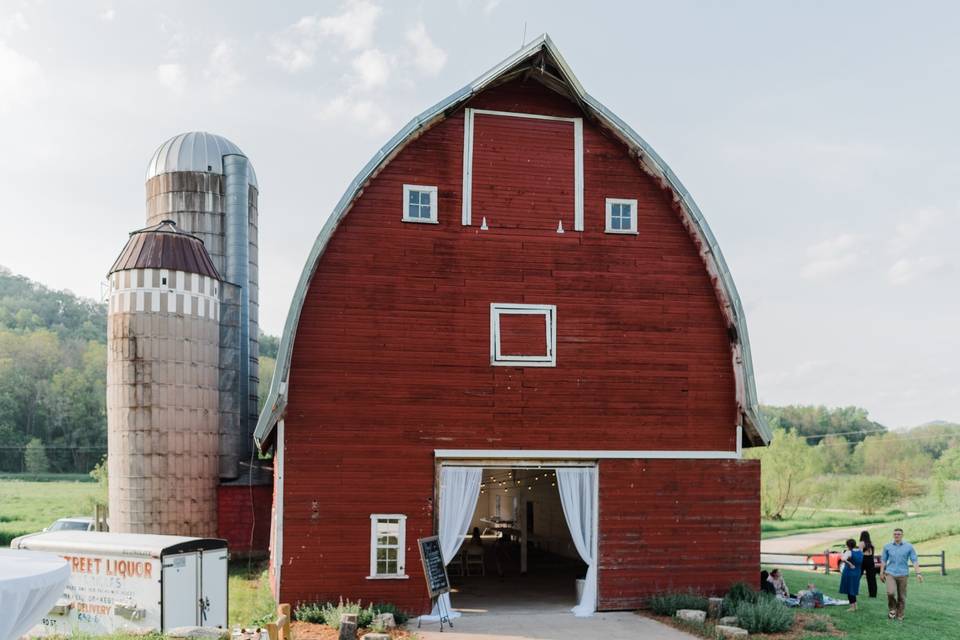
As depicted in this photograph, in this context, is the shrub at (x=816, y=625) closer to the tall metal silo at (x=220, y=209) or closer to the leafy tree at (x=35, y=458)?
the tall metal silo at (x=220, y=209)

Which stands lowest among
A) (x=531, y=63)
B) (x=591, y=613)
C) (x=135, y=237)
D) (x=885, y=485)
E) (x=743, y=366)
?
(x=885, y=485)

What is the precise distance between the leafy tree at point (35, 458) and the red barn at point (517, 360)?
60.6 meters

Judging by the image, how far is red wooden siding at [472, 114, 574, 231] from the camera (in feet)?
53.8

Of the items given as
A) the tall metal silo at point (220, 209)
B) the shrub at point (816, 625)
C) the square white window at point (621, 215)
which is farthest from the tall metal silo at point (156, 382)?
the shrub at point (816, 625)

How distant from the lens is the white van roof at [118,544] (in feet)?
46.4

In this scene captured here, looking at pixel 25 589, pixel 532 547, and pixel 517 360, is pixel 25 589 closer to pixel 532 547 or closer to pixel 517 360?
pixel 517 360

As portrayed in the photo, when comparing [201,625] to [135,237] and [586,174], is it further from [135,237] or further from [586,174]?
[135,237]

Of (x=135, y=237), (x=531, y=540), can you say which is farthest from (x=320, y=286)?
(x=531, y=540)

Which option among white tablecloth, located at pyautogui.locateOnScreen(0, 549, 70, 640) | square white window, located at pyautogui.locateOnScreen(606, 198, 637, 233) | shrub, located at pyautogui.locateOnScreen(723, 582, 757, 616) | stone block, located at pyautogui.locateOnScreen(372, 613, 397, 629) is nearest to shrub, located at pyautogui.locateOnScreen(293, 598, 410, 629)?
stone block, located at pyautogui.locateOnScreen(372, 613, 397, 629)

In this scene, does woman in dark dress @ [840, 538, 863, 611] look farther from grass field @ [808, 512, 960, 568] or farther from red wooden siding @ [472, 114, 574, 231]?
grass field @ [808, 512, 960, 568]

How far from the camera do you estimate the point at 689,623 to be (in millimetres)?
14477

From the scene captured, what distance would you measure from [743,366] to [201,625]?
1054cm

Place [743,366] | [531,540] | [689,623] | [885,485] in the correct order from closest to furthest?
1. [689,623]
2. [743,366]
3. [531,540]
4. [885,485]

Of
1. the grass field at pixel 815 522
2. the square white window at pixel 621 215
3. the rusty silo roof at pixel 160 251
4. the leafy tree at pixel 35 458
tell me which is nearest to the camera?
the square white window at pixel 621 215
